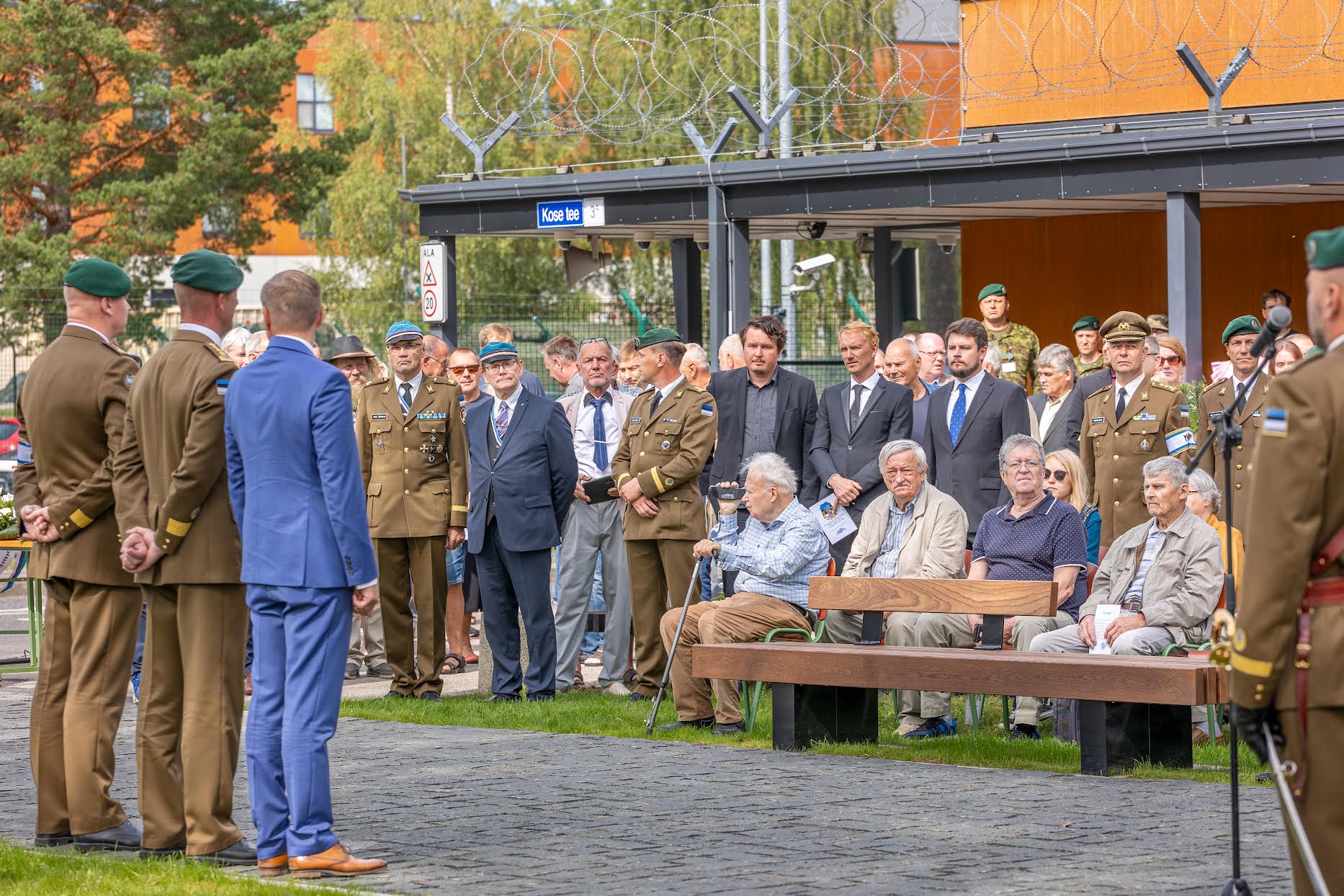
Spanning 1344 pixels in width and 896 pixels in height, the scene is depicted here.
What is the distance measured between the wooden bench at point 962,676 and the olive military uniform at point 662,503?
151cm

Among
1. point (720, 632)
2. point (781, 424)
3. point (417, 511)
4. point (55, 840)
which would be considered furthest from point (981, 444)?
point (55, 840)

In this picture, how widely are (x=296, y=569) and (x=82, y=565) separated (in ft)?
3.73

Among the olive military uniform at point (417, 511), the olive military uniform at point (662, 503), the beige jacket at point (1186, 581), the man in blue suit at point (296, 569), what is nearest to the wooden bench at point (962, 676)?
the beige jacket at point (1186, 581)

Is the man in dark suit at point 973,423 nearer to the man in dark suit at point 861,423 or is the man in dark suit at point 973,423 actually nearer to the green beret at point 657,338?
the man in dark suit at point 861,423

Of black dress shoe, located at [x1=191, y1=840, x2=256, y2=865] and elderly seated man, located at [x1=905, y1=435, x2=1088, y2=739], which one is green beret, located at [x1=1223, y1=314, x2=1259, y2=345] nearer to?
elderly seated man, located at [x1=905, y1=435, x2=1088, y2=739]

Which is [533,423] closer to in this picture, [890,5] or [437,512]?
[437,512]

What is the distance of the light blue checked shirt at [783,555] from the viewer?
33.7ft

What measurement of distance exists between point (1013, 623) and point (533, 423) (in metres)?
3.29

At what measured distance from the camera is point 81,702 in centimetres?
751

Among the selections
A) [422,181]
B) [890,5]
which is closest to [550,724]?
[890,5]

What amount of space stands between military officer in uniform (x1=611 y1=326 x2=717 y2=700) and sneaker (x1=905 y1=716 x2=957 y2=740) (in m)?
1.76

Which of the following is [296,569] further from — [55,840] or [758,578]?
[758,578]

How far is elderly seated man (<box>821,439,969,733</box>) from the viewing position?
1027cm

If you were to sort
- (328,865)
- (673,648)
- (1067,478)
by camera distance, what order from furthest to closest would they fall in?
1. (1067,478)
2. (673,648)
3. (328,865)
